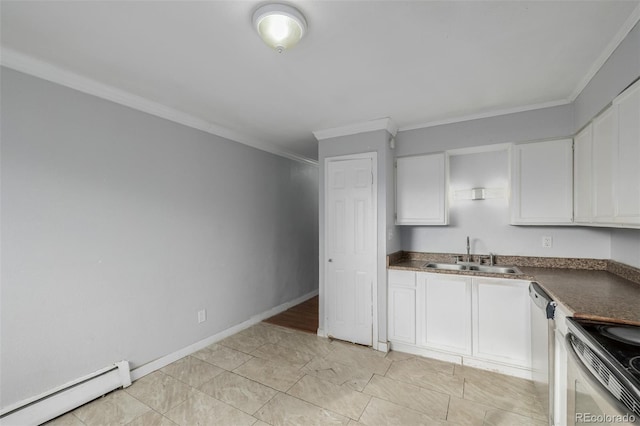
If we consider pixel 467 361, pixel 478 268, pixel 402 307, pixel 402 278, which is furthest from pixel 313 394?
pixel 478 268

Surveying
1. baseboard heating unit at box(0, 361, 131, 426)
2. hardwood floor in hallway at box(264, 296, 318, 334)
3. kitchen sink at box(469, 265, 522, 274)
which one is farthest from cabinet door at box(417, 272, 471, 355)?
baseboard heating unit at box(0, 361, 131, 426)

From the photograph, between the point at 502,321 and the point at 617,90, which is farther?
the point at 502,321

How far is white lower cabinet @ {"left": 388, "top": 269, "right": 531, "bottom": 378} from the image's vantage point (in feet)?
7.84

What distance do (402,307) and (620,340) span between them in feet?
5.90

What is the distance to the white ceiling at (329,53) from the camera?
4.66 ft

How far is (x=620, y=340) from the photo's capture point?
1.19m

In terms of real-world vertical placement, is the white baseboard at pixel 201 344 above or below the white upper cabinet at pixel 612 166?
below

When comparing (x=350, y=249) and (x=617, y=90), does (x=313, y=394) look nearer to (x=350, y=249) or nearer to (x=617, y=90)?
(x=350, y=249)

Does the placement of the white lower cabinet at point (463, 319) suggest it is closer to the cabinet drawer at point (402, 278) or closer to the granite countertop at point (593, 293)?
the cabinet drawer at point (402, 278)

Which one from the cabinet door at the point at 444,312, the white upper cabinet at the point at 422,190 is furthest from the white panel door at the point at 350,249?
the cabinet door at the point at 444,312

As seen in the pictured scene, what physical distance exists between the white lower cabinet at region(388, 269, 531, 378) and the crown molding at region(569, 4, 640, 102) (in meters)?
1.68

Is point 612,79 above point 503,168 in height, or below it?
above

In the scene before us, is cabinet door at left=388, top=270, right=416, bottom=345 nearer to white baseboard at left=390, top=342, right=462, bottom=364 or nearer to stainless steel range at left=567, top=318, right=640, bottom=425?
white baseboard at left=390, top=342, right=462, bottom=364

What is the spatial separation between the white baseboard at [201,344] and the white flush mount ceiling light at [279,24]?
9.29 ft
